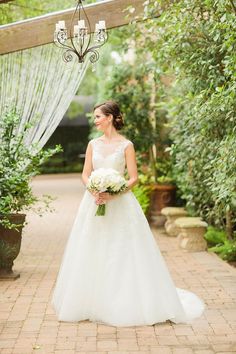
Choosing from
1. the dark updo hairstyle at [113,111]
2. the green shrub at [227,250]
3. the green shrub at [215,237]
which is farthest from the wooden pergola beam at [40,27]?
the green shrub at [215,237]

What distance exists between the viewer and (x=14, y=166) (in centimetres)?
721

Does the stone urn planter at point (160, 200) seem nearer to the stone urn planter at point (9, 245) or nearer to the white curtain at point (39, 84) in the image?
the white curtain at point (39, 84)

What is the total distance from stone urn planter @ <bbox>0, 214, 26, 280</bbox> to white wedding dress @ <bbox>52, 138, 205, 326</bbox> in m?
1.82

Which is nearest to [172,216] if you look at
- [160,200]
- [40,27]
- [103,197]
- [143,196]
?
[143,196]

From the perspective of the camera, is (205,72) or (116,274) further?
(205,72)

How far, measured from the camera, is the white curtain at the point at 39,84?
850 centimetres

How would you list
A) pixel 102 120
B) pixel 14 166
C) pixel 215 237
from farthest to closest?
pixel 215 237 < pixel 14 166 < pixel 102 120

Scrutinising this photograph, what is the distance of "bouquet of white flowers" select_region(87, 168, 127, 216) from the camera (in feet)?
17.3

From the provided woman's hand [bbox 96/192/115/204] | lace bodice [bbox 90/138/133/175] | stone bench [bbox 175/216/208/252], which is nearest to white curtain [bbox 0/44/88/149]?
stone bench [bbox 175/216/208/252]

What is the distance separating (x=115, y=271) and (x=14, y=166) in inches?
95.1

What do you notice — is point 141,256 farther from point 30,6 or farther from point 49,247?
point 30,6

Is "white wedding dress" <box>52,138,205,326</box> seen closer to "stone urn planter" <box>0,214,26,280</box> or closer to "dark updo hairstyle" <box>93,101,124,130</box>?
"dark updo hairstyle" <box>93,101,124,130</box>

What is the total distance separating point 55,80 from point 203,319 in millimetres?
4423

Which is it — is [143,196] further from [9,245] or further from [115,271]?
[115,271]
